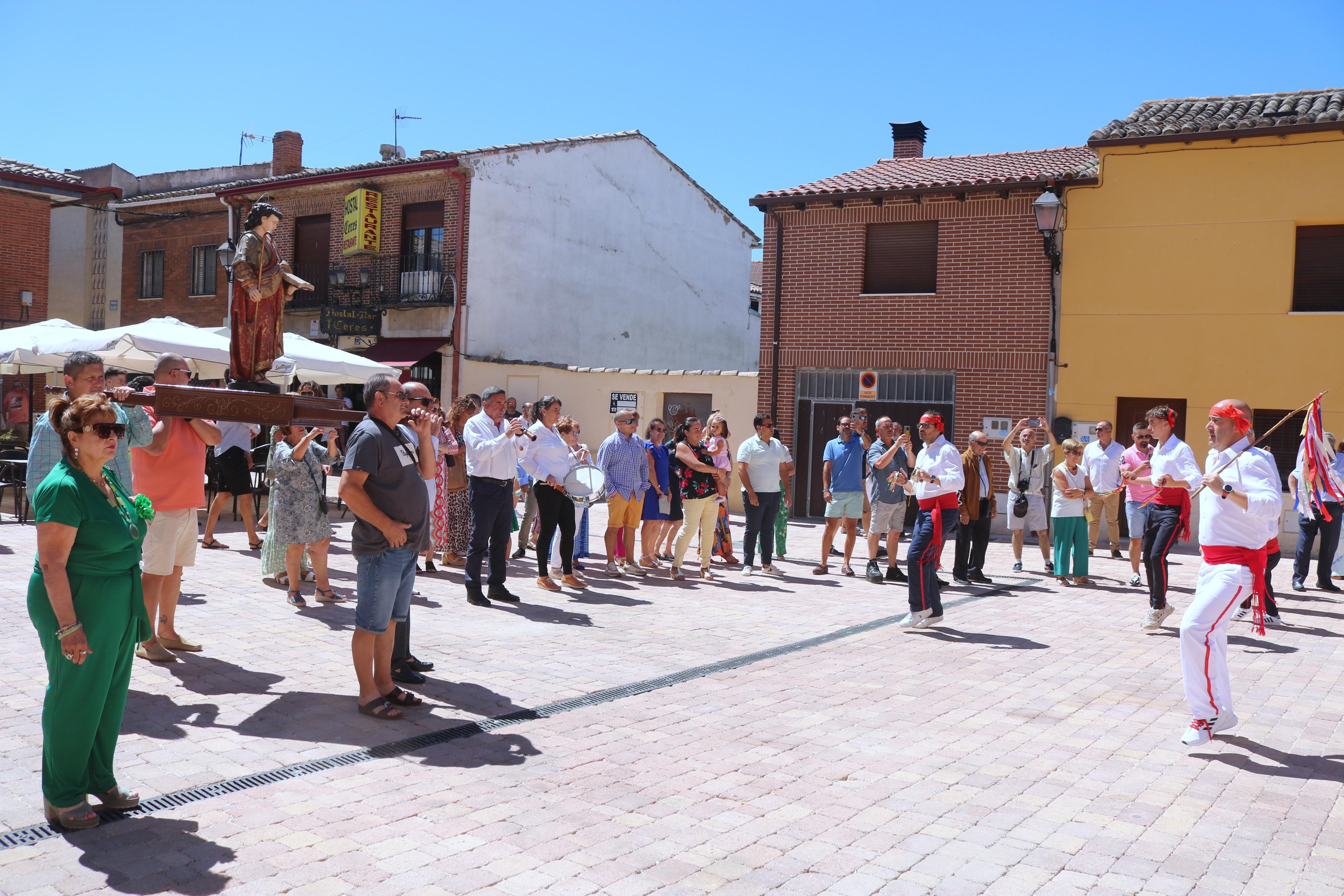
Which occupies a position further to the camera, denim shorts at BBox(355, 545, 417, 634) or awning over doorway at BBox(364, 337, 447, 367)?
awning over doorway at BBox(364, 337, 447, 367)

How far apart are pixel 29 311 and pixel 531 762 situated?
2434 cm

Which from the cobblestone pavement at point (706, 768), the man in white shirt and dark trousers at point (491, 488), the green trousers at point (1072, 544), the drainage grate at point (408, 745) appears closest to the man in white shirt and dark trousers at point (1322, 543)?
the green trousers at point (1072, 544)

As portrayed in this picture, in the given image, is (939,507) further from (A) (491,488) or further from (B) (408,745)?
(B) (408,745)

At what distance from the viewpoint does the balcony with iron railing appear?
22.6 metres

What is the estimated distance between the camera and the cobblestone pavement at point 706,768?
366 centimetres

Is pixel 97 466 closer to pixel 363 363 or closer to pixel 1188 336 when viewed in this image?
pixel 363 363

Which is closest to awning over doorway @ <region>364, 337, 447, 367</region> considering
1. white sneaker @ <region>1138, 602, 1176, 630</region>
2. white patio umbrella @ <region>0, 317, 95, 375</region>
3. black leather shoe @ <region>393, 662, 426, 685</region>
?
white patio umbrella @ <region>0, 317, 95, 375</region>

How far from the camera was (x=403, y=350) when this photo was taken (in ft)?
74.6

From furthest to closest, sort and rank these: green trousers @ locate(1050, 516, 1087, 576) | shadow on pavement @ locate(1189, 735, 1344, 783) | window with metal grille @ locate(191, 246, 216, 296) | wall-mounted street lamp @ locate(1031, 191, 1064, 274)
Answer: window with metal grille @ locate(191, 246, 216, 296)
wall-mounted street lamp @ locate(1031, 191, 1064, 274)
green trousers @ locate(1050, 516, 1087, 576)
shadow on pavement @ locate(1189, 735, 1344, 783)

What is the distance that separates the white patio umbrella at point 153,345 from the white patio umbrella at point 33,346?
0.64ft

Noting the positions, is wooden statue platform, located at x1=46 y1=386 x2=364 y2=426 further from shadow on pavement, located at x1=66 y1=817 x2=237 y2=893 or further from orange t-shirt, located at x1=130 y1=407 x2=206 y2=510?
shadow on pavement, located at x1=66 y1=817 x2=237 y2=893

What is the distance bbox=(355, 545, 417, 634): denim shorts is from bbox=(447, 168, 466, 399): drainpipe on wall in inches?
681

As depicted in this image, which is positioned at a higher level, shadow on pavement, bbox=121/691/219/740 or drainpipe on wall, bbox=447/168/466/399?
drainpipe on wall, bbox=447/168/466/399

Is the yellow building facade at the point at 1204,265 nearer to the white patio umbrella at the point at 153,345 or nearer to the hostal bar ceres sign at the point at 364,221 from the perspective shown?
the white patio umbrella at the point at 153,345
